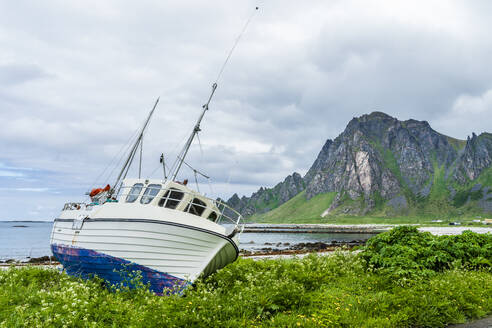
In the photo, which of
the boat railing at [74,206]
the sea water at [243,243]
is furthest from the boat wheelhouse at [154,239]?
the sea water at [243,243]

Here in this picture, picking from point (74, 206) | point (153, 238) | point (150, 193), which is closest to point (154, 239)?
point (153, 238)

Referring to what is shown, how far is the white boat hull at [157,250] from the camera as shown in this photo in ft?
35.4

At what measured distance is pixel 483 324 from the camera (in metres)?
8.63

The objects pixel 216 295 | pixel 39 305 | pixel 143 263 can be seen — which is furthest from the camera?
pixel 143 263

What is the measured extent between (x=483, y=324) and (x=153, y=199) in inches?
401

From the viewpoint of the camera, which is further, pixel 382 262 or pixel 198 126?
pixel 198 126

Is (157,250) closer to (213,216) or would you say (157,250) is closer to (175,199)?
(175,199)

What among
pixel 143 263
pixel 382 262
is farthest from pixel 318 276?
pixel 143 263

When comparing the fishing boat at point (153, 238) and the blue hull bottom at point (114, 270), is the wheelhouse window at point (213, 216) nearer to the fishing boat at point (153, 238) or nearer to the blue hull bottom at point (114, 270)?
the fishing boat at point (153, 238)

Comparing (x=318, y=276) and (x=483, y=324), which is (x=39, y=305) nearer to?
(x=318, y=276)

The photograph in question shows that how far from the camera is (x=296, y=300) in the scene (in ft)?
29.6

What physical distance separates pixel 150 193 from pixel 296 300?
21.0ft

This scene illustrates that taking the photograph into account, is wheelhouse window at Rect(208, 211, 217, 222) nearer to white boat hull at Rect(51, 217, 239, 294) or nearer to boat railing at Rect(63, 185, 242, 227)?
boat railing at Rect(63, 185, 242, 227)

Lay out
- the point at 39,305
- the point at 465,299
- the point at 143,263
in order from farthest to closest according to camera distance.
Answer: 1. the point at 143,263
2. the point at 465,299
3. the point at 39,305
